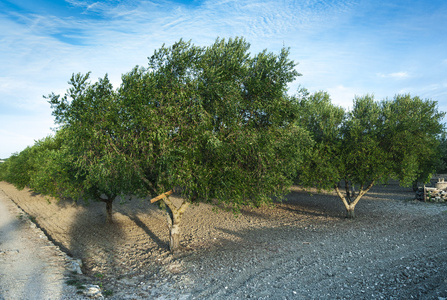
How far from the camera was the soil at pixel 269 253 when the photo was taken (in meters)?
10.4

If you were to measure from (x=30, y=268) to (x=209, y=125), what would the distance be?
1076 cm

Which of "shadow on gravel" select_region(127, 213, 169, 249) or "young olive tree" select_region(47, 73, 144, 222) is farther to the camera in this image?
"shadow on gravel" select_region(127, 213, 169, 249)

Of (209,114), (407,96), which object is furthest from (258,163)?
(407,96)

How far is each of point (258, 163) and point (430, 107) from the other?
118 ft

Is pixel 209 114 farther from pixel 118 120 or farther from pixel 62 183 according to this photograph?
pixel 62 183

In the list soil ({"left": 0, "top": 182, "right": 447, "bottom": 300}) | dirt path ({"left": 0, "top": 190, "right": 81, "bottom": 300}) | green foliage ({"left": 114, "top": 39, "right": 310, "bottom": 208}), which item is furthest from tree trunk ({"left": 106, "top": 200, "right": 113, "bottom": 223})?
green foliage ({"left": 114, "top": 39, "right": 310, "bottom": 208})

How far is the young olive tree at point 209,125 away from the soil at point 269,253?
99.0 inches

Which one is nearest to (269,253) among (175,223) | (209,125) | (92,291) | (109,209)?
(175,223)

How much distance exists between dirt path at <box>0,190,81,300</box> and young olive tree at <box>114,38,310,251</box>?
18.2ft

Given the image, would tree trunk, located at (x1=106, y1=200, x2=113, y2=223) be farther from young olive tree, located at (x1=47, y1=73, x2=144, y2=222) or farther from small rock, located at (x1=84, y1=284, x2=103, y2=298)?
small rock, located at (x1=84, y1=284, x2=103, y2=298)

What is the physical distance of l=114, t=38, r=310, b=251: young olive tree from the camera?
12633mm

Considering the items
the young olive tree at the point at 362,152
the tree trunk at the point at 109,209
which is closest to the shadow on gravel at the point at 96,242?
the tree trunk at the point at 109,209

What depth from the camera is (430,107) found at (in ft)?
124

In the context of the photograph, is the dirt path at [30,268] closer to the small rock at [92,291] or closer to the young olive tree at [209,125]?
the small rock at [92,291]
